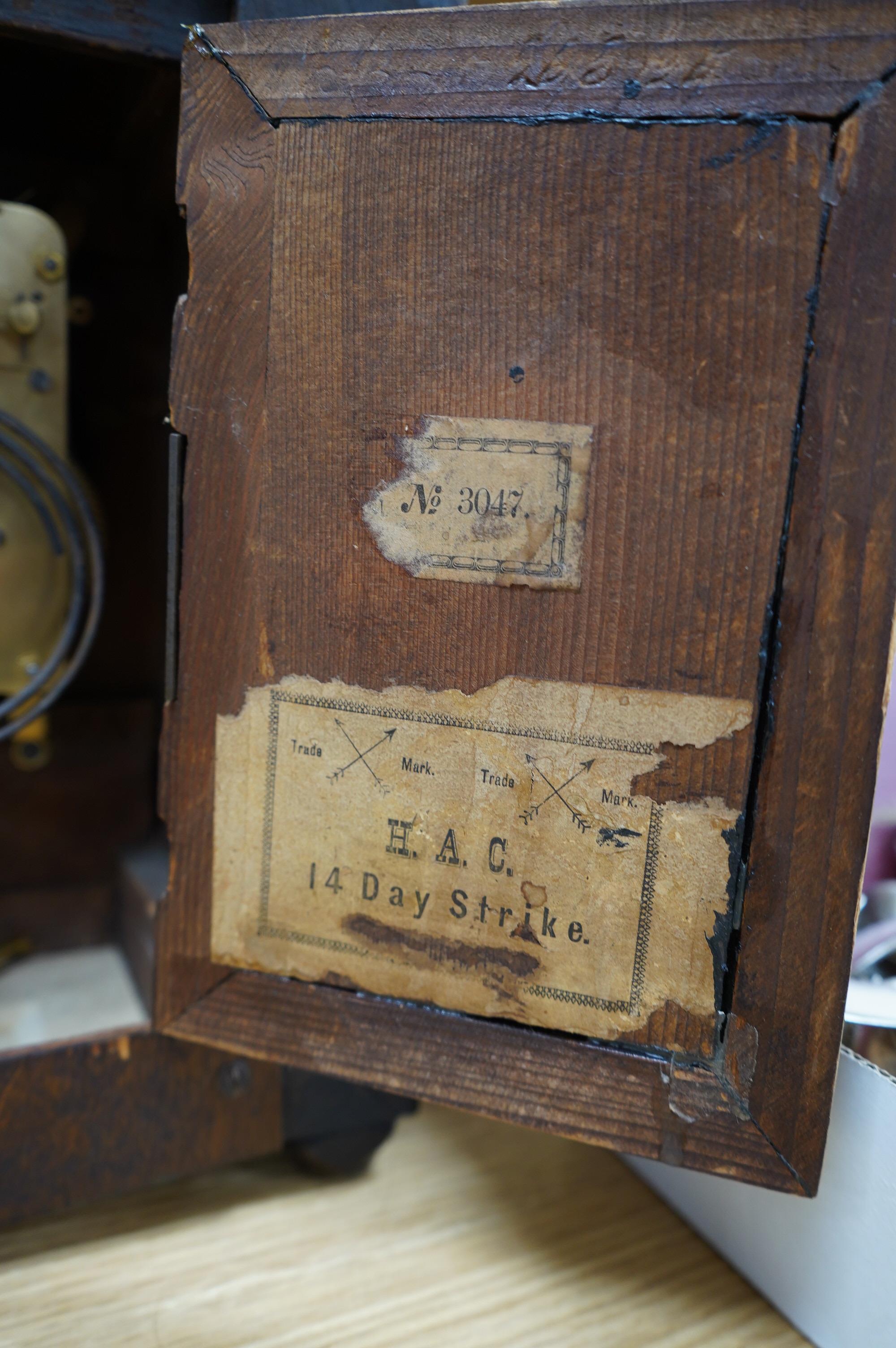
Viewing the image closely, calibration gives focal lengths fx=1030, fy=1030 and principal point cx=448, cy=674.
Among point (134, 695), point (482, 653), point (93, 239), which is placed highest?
point (93, 239)

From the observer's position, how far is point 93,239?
3.48ft

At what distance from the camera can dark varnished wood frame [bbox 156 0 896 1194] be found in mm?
586

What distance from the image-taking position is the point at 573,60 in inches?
24.2

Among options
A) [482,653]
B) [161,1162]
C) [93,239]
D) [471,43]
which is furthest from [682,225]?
[161,1162]

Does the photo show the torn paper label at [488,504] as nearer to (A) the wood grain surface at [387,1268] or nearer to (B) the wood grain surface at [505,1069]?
(B) the wood grain surface at [505,1069]

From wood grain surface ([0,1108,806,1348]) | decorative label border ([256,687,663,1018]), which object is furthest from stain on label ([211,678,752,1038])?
wood grain surface ([0,1108,806,1348])

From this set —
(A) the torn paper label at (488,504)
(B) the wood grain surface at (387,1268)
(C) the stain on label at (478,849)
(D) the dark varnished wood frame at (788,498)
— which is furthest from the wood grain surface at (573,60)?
(B) the wood grain surface at (387,1268)

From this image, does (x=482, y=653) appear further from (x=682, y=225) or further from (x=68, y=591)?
(x=68, y=591)

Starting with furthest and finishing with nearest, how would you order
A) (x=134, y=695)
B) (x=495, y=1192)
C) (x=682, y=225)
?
(x=134, y=695) < (x=495, y=1192) < (x=682, y=225)

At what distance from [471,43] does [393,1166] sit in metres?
0.99

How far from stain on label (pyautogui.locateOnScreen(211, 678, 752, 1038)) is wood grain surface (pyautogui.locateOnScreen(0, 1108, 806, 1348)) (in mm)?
327

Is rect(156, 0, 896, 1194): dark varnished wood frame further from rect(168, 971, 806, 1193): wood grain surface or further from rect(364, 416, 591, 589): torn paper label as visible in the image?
rect(364, 416, 591, 589): torn paper label

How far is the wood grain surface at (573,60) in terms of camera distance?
578 millimetres

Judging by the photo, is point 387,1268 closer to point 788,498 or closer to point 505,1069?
point 505,1069
